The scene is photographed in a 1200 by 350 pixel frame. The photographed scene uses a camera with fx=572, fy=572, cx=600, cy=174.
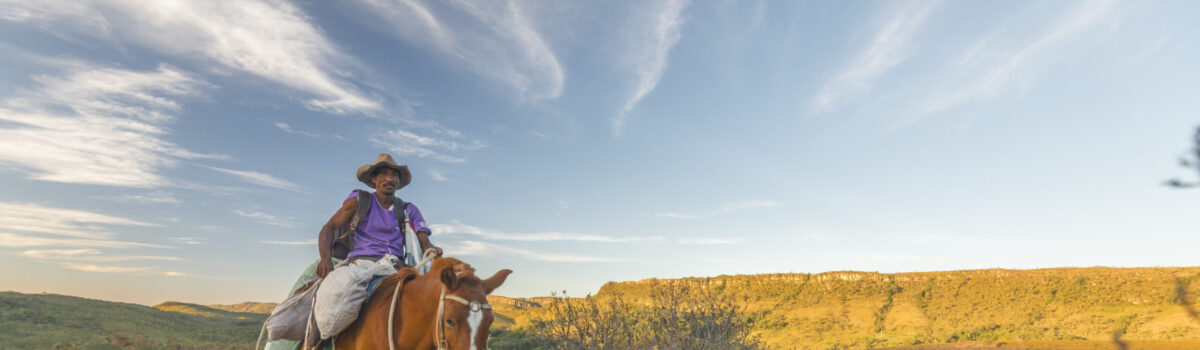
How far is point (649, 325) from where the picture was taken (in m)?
10.0

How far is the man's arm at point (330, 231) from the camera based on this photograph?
485 centimetres

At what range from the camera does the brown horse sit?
362 centimetres

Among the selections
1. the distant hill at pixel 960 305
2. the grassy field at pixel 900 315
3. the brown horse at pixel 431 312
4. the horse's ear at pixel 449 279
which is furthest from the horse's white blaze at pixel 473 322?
the distant hill at pixel 960 305

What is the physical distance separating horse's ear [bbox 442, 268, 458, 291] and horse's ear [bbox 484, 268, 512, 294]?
32 cm

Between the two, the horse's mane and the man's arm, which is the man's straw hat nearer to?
the man's arm

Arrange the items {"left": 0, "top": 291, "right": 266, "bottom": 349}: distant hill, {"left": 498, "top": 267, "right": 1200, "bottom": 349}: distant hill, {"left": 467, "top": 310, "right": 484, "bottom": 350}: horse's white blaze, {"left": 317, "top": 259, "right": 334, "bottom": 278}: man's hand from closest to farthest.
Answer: {"left": 467, "top": 310, "right": 484, "bottom": 350}: horse's white blaze
{"left": 317, "top": 259, "right": 334, "bottom": 278}: man's hand
{"left": 498, "top": 267, "right": 1200, "bottom": 349}: distant hill
{"left": 0, "top": 291, "right": 266, "bottom": 349}: distant hill

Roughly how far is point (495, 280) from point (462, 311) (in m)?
0.54

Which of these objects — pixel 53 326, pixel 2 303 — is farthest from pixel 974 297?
pixel 2 303

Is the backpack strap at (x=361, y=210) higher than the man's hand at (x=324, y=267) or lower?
higher

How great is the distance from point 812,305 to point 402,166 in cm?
3067

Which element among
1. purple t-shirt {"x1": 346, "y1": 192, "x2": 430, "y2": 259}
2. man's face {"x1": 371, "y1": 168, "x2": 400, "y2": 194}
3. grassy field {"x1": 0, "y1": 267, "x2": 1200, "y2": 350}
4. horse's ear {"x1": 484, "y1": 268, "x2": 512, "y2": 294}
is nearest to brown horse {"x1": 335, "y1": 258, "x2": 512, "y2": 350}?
horse's ear {"x1": 484, "y1": 268, "x2": 512, "y2": 294}

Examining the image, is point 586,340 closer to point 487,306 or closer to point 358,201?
point 358,201

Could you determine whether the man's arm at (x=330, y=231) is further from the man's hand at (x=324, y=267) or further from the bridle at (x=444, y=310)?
the bridle at (x=444, y=310)

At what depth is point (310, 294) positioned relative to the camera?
4.66m
